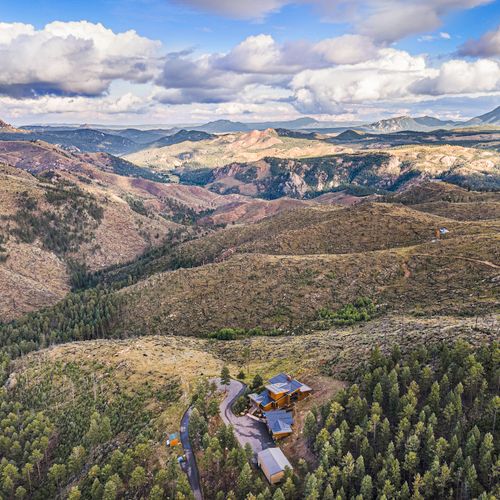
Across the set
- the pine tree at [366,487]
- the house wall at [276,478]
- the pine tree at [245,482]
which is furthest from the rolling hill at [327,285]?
the pine tree at [245,482]

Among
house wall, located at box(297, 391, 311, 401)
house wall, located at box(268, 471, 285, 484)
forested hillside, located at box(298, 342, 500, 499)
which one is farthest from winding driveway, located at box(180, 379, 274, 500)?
A: forested hillside, located at box(298, 342, 500, 499)

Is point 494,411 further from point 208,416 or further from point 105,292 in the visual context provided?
point 105,292

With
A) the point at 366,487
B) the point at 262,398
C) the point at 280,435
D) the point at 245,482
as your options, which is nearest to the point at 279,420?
the point at 280,435

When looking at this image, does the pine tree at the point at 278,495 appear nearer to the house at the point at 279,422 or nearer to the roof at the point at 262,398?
the house at the point at 279,422

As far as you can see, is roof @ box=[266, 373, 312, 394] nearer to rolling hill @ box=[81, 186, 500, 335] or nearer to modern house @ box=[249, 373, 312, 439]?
modern house @ box=[249, 373, 312, 439]

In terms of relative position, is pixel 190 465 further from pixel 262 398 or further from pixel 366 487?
pixel 366 487

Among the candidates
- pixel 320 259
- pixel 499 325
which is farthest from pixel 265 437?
pixel 320 259
